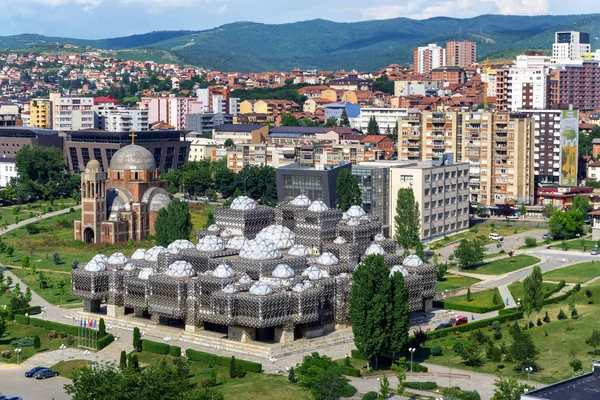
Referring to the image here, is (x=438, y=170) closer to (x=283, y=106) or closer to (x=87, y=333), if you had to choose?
(x=87, y=333)

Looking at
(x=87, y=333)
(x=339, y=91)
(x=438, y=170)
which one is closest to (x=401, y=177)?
(x=438, y=170)

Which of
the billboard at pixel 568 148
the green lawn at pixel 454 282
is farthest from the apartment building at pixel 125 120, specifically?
the green lawn at pixel 454 282

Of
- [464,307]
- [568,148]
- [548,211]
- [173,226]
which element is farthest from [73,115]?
[464,307]

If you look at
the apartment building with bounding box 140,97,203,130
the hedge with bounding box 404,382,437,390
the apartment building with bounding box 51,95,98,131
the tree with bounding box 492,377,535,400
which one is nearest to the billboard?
the apartment building with bounding box 51,95,98,131

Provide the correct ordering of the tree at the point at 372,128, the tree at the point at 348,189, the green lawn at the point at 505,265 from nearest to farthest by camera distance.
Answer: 1. the green lawn at the point at 505,265
2. the tree at the point at 348,189
3. the tree at the point at 372,128

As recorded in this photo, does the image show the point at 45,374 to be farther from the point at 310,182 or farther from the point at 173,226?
the point at 310,182

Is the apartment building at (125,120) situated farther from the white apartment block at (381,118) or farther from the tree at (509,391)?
the tree at (509,391)

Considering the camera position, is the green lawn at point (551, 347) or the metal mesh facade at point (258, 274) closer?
the green lawn at point (551, 347)

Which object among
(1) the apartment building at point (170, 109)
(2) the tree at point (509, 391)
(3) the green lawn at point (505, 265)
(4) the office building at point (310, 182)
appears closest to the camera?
(2) the tree at point (509, 391)

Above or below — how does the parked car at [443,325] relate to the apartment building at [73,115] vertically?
below
